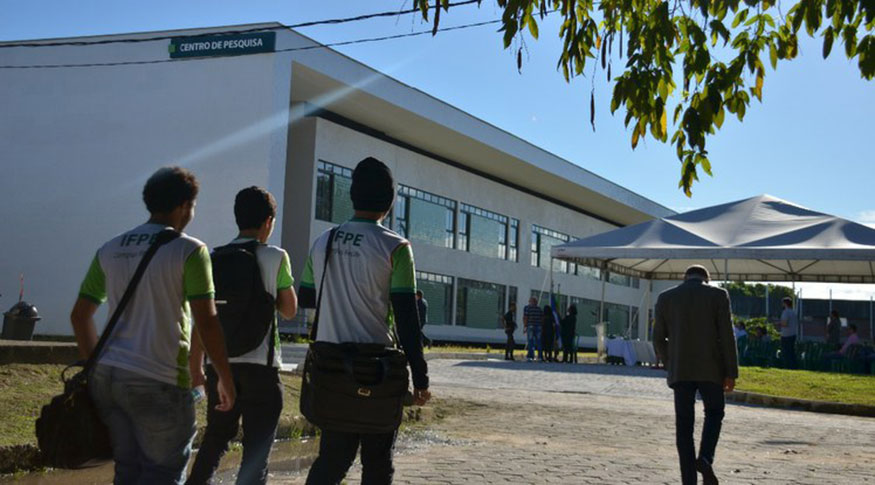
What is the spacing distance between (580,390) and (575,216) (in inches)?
1471

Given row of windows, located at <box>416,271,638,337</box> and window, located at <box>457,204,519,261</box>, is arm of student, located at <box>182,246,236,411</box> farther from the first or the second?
window, located at <box>457,204,519,261</box>

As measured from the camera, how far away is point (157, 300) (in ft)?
11.9

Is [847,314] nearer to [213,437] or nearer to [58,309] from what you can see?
[58,309]

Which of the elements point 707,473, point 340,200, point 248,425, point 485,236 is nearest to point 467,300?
point 485,236

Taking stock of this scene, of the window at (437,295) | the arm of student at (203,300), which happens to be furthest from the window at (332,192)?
the arm of student at (203,300)

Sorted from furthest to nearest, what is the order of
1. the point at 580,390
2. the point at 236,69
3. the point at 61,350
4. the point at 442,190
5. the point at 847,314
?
the point at 847,314 → the point at 442,190 → the point at 236,69 → the point at 580,390 → the point at 61,350

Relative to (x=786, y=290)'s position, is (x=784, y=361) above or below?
below

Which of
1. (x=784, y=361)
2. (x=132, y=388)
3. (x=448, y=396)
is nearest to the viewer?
(x=132, y=388)

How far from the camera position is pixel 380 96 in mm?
30766

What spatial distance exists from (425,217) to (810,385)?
22.1 metres

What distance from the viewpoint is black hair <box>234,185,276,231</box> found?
15.9 feet

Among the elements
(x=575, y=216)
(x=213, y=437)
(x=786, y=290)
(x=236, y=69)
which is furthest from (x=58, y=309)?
(x=786, y=290)

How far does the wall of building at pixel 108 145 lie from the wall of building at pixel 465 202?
4.69 meters

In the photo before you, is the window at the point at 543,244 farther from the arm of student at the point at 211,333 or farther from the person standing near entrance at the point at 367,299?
the arm of student at the point at 211,333
